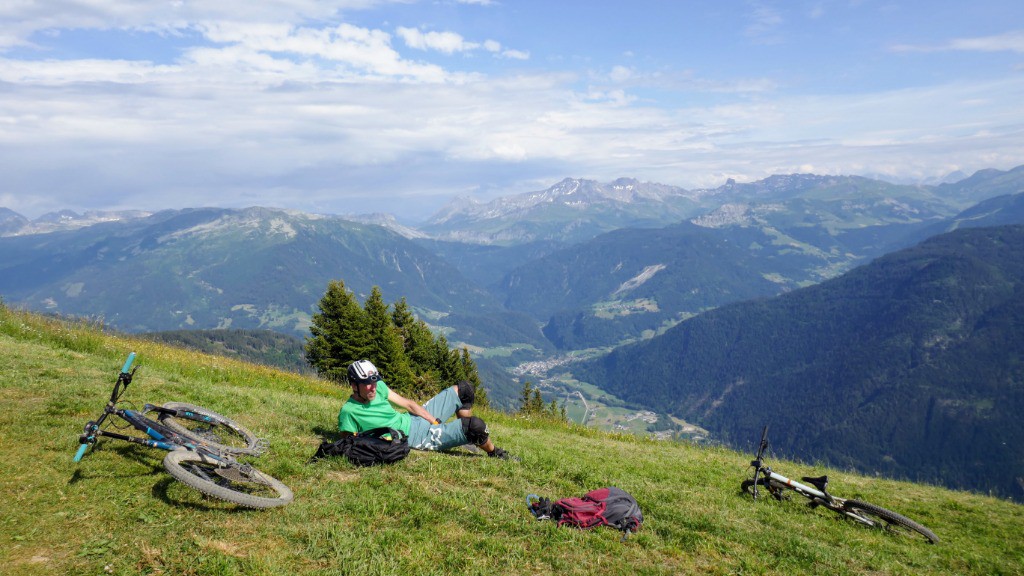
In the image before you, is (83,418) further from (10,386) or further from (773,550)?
(773,550)

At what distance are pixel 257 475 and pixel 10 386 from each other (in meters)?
7.82

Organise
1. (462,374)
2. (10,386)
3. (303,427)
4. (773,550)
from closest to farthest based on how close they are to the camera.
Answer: (773,550) → (10,386) → (303,427) → (462,374)

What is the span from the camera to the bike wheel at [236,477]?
7863mm

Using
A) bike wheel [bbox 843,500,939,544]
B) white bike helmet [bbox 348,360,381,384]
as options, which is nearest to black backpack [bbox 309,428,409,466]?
white bike helmet [bbox 348,360,381,384]

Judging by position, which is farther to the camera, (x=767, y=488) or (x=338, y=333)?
(x=338, y=333)

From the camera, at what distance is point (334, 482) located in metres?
9.34

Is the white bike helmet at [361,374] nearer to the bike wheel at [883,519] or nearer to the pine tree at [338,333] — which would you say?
the bike wheel at [883,519]

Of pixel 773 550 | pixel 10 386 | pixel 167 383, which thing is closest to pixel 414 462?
pixel 773 550

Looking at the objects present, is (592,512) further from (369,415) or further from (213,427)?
(213,427)

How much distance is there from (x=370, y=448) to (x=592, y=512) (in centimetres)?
451

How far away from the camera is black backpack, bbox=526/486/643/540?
8500mm

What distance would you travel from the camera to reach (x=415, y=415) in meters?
11.9

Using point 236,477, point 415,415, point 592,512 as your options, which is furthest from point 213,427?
point 592,512

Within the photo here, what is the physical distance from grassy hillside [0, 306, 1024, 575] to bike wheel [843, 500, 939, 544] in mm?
403
